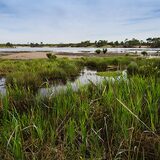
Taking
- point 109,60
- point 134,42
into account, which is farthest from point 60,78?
point 134,42

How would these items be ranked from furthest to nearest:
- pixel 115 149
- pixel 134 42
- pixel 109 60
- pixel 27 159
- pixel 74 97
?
pixel 134 42
pixel 109 60
pixel 74 97
pixel 115 149
pixel 27 159

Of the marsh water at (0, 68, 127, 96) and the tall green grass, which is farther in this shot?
the marsh water at (0, 68, 127, 96)

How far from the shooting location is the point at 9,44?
111750 mm

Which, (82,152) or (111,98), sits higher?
(111,98)

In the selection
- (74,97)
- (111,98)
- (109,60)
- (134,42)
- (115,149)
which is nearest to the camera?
(115,149)

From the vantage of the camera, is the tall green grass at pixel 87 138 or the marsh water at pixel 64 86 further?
the marsh water at pixel 64 86

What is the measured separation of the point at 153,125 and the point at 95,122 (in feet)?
3.25

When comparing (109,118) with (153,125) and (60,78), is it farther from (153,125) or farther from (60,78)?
(60,78)

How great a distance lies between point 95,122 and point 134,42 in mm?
107218

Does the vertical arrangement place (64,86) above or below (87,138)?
below

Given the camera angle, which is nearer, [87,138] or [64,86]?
[87,138]

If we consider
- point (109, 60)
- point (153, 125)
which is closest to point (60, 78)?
point (109, 60)

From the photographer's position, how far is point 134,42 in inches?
4309

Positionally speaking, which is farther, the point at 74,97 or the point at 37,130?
the point at 74,97
